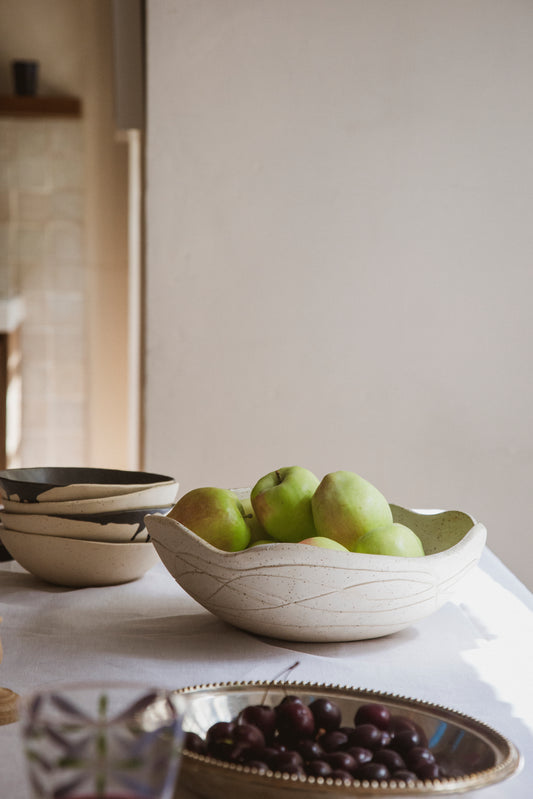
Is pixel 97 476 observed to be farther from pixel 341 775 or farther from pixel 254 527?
→ pixel 341 775

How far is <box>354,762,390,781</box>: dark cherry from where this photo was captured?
1.49 ft

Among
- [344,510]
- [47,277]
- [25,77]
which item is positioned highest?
[25,77]

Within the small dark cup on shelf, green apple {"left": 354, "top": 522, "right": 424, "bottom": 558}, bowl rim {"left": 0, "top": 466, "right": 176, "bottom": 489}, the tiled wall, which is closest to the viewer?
green apple {"left": 354, "top": 522, "right": 424, "bottom": 558}

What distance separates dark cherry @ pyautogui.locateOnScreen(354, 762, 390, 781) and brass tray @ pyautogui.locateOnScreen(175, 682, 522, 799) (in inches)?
0.6

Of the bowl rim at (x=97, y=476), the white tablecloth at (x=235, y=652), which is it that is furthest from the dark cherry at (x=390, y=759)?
the bowl rim at (x=97, y=476)

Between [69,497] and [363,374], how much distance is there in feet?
4.02

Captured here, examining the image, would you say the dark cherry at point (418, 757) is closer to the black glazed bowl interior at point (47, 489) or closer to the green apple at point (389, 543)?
the green apple at point (389, 543)

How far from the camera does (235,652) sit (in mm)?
775

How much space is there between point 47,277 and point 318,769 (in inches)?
162

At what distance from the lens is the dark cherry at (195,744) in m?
0.48

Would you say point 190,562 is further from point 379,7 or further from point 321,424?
point 379,7

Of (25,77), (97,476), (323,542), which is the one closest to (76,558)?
(97,476)

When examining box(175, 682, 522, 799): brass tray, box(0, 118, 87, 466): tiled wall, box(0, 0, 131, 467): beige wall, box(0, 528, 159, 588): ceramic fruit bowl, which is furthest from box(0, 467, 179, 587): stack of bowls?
box(0, 118, 87, 466): tiled wall

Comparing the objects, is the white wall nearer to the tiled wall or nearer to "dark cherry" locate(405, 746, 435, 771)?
"dark cherry" locate(405, 746, 435, 771)
